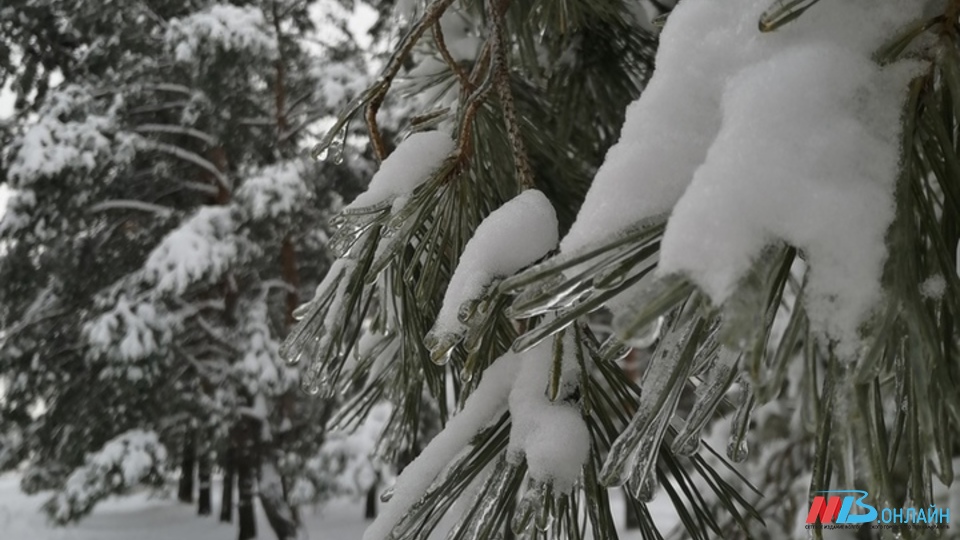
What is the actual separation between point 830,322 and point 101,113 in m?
6.32

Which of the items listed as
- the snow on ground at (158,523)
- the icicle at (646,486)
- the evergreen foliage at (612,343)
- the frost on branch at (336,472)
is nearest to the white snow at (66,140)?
the frost on branch at (336,472)

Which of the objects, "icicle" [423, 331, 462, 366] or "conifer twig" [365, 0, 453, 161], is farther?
"conifer twig" [365, 0, 453, 161]

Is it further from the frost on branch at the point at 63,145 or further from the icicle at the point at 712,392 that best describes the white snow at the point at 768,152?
the frost on branch at the point at 63,145

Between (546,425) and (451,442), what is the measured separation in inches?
3.0

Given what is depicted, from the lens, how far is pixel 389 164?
25.3 inches

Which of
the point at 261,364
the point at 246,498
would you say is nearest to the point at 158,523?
the point at 246,498

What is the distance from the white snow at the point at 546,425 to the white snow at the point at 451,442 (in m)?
0.02

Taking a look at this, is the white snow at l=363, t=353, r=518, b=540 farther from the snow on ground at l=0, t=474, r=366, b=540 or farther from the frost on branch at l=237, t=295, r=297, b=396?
the snow on ground at l=0, t=474, r=366, b=540

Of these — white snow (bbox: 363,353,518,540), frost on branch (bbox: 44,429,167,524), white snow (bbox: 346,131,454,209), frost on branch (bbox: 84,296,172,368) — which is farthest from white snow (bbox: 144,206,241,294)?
white snow (bbox: 363,353,518,540)

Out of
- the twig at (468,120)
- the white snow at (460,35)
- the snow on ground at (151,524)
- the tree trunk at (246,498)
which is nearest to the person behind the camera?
the twig at (468,120)

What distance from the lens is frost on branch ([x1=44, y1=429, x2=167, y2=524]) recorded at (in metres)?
5.36

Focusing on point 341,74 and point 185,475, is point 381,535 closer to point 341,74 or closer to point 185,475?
point 341,74

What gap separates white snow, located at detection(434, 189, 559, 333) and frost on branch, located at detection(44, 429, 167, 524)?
556 centimetres

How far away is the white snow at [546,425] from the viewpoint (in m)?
0.44
